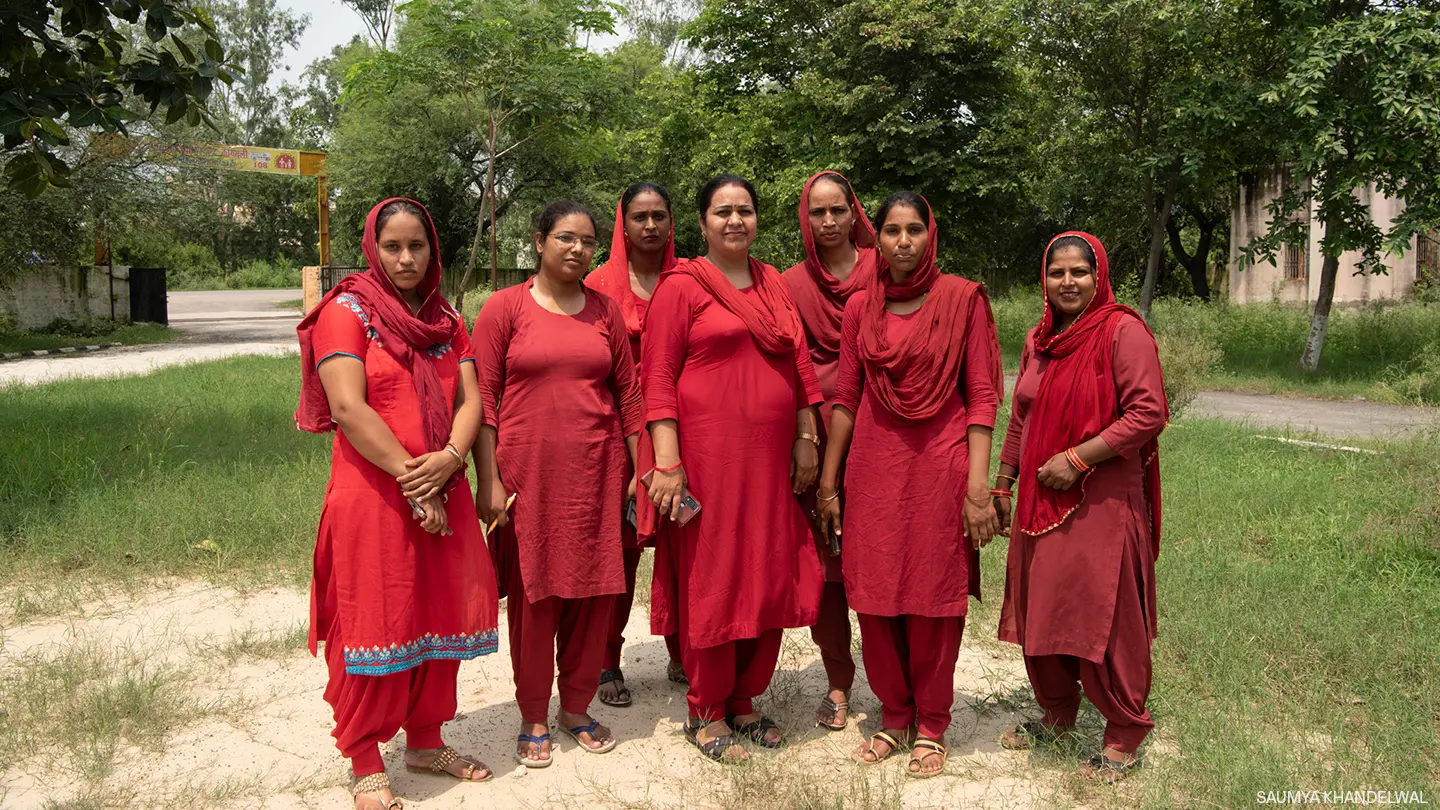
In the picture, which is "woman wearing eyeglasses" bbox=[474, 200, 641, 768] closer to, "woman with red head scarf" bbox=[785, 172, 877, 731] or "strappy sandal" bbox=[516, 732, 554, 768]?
"strappy sandal" bbox=[516, 732, 554, 768]

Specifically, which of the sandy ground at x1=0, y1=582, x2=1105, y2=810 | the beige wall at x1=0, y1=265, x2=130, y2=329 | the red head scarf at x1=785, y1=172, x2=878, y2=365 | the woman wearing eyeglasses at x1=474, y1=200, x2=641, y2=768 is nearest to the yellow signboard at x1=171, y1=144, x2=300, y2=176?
the beige wall at x1=0, y1=265, x2=130, y2=329

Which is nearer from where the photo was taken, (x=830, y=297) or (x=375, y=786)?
(x=375, y=786)

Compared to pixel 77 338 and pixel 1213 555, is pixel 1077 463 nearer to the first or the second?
pixel 1213 555

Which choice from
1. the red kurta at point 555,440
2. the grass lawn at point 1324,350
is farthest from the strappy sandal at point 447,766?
the grass lawn at point 1324,350

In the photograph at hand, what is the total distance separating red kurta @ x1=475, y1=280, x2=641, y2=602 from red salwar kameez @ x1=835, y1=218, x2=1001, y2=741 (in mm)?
857

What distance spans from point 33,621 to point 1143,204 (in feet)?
56.5

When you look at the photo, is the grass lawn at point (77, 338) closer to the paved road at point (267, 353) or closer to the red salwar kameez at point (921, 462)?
the paved road at point (267, 353)

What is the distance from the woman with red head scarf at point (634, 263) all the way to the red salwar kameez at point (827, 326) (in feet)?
1.84

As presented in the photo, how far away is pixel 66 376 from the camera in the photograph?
1341cm

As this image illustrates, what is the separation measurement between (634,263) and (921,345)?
4.34 ft

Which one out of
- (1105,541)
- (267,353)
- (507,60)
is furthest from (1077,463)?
(507,60)

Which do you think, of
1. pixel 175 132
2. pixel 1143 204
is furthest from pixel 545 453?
pixel 175 132

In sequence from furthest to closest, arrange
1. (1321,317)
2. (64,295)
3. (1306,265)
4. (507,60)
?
(1306,265)
(64,295)
(507,60)
(1321,317)

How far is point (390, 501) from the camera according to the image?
3.20 m
